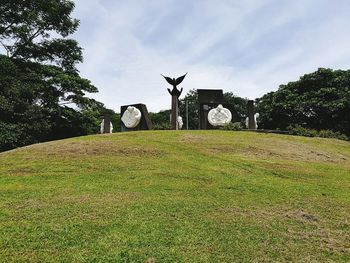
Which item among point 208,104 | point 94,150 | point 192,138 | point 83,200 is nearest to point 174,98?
point 208,104

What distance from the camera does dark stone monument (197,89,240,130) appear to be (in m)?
23.2

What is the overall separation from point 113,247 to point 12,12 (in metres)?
18.0

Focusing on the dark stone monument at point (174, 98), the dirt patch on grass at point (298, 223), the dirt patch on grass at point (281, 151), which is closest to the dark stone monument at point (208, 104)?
the dark stone monument at point (174, 98)

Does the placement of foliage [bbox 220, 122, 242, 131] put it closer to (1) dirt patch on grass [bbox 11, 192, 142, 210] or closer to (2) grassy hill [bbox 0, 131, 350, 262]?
(2) grassy hill [bbox 0, 131, 350, 262]

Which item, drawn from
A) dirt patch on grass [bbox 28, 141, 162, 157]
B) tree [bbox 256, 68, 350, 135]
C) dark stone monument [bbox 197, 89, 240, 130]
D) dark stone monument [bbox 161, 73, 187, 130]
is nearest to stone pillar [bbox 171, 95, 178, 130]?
dark stone monument [bbox 161, 73, 187, 130]

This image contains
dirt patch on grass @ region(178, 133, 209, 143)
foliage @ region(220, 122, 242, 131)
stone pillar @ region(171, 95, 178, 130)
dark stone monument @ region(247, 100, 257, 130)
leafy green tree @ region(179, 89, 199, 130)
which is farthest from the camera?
leafy green tree @ region(179, 89, 199, 130)

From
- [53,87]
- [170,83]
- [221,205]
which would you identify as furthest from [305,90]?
[221,205]

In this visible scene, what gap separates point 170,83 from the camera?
22.3 metres

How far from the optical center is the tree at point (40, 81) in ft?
62.7

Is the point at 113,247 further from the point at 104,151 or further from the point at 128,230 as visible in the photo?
the point at 104,151

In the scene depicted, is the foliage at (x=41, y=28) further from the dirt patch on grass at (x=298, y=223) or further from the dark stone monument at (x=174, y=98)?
the dirt patch on grass at (x=298, y=223)

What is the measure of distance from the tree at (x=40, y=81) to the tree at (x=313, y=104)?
15.6m

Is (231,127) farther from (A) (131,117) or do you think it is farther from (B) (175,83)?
(A) (131,117)

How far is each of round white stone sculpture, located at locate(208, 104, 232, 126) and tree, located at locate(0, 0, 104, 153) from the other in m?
7.39
